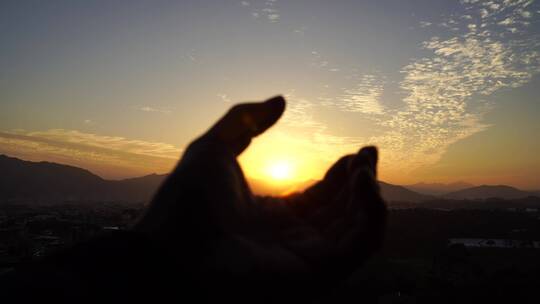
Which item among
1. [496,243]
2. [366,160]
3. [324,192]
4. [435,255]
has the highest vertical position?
[366,160]

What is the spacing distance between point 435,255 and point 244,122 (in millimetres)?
61854

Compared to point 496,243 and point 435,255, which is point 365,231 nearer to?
point 435,255

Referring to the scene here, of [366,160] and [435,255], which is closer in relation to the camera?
[366,160]

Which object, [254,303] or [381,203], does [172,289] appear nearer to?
[254,303]

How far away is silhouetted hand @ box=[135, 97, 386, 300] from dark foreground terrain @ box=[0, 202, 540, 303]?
2334 cm

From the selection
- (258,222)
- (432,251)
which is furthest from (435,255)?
(258,222)

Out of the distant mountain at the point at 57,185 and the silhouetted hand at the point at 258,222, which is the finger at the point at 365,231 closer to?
the silhouetted hand at the point at 258,222

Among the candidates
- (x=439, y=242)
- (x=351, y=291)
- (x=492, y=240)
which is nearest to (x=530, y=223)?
(x=492, y=240)

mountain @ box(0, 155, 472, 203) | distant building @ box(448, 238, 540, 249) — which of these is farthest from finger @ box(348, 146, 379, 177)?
mountain @ box(0, 155, 472, 203)

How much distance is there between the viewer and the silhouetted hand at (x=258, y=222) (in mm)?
1509

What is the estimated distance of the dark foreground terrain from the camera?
41.5 m

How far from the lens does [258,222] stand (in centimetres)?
177

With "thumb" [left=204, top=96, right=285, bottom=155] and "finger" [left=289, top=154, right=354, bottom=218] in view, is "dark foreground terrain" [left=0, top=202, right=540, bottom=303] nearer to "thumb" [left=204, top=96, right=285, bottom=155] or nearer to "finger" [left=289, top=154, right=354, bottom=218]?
"thumb" [left=204, top=96, right=285, bottom=155]

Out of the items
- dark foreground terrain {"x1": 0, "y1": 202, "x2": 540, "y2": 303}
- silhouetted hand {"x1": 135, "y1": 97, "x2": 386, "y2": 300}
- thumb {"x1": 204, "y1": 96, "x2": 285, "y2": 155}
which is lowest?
dark foreground terrain {"x1": 0, "y1": 202, "x2": 540, "y2": 303}
